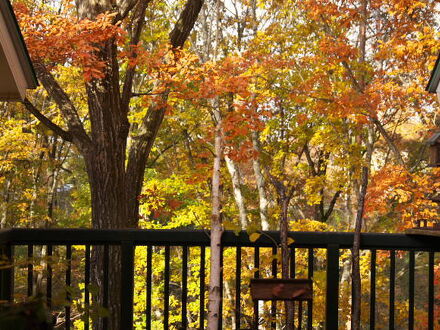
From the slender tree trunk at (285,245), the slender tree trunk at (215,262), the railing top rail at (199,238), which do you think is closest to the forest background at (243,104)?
the railing top rail at (199,238)

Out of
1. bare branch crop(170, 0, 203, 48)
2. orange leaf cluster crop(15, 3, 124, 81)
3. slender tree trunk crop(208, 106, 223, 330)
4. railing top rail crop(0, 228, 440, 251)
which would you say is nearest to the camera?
slender tree trunk crop(208, 106, 223, 330)

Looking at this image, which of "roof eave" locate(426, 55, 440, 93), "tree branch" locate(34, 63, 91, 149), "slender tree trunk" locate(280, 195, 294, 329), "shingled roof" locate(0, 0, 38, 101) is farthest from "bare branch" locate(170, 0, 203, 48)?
"slender tree trunk" locate(280, 195, 294, 329)

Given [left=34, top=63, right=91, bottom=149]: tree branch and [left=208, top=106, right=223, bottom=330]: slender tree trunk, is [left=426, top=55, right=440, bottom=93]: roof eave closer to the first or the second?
[left=208, top=106, right=223, bottom=330]: slender tree trunk

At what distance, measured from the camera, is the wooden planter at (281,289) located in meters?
2.95

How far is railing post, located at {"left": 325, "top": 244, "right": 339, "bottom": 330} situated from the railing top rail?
5cm

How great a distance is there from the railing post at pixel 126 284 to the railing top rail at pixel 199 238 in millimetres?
57

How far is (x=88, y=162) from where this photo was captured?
21.4ft

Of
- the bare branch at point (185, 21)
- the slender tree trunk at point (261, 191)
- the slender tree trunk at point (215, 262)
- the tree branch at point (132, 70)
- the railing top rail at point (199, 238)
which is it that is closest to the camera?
the slender tree trunk at point (215, 262)

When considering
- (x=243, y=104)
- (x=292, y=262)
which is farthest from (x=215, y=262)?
(x=243, y=104)

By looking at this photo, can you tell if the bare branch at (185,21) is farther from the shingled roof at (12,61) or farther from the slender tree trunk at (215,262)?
the slender tree trunk at (215,262)

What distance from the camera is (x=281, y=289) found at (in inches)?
116

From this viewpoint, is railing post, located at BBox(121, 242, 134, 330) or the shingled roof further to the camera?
railing post, located at BBox(121, 242, 134, 330)

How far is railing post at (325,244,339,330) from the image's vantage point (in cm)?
323

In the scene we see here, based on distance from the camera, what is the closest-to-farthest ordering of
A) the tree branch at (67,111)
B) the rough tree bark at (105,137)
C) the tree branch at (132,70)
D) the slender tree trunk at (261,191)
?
1. the rough tree bark at (105,137)
2. the tree branch at (67,111)
3. the tree branch at (132,70)
4. the slender tree trunk at (261,191)
